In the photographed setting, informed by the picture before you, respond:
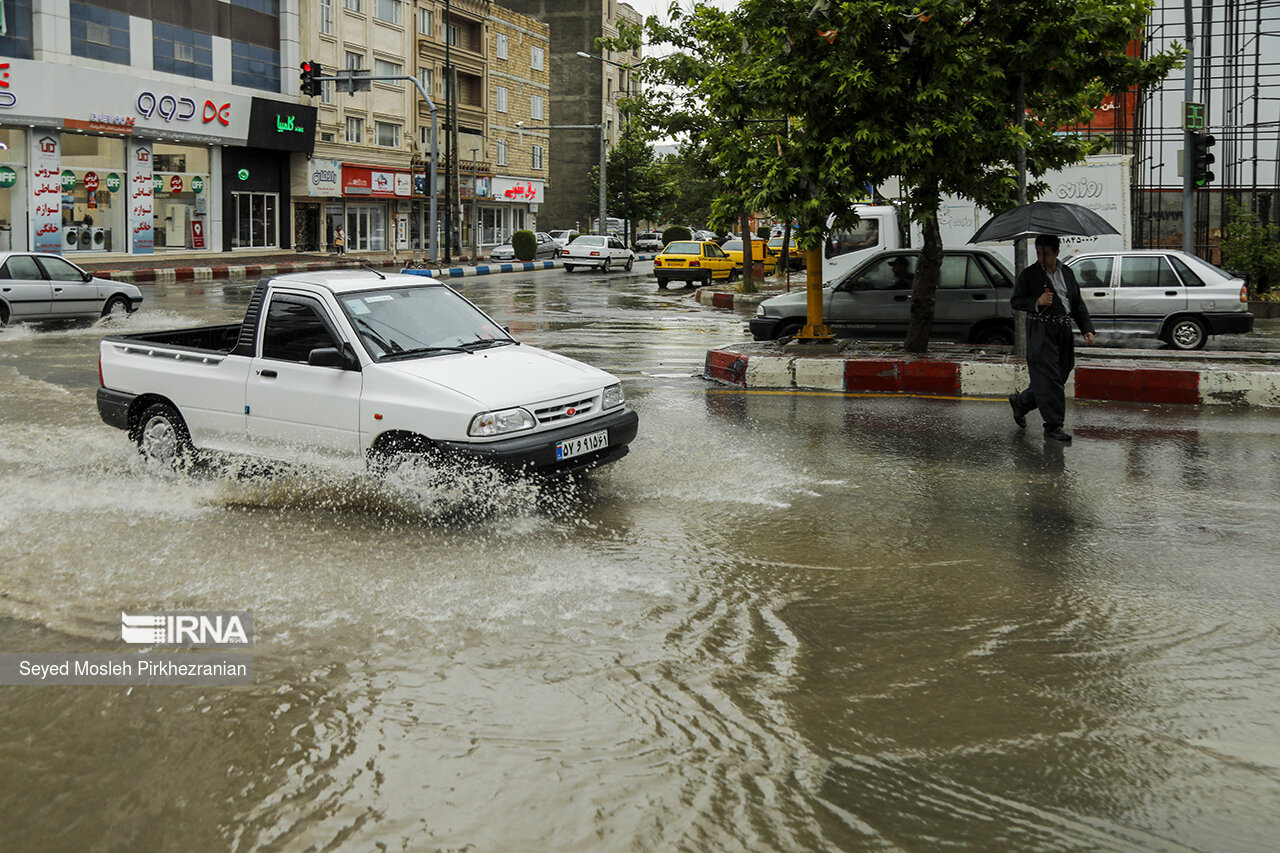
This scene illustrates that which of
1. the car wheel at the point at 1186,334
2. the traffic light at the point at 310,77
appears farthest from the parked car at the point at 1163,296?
the traffic light at the point at 310,77

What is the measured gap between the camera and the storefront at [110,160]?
35969 millimetres

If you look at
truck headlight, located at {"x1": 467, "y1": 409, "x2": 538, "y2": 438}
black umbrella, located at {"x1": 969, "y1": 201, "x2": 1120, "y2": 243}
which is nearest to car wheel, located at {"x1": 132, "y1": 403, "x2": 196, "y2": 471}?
truck headlight, located at {"x1": 467, "y1": 409, "x2": 538, "y2": 438}

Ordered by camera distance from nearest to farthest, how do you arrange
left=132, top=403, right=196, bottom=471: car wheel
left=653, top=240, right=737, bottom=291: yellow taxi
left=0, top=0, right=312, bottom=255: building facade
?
left=132, top=403, right=196, bottom=471: car wheel → left=0, top=0, right=312, bottom=255: building facade → left=653, top=240, right=737, bottom=291: yellow taxi

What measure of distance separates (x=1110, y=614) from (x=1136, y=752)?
57.8 inches

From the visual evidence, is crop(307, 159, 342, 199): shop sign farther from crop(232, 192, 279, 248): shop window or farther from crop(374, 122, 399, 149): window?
crop(374, 122, 399, 149): window

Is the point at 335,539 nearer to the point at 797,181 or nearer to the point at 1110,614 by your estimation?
the point at 1110,614

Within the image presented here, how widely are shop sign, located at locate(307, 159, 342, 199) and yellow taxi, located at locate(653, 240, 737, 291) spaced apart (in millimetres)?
19040

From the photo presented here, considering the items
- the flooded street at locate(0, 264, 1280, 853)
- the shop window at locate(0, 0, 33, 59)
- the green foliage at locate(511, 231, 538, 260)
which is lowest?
the flooded street at locate(0, 264, 1280, 853)

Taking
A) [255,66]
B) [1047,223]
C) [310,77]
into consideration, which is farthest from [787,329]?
[255,66]

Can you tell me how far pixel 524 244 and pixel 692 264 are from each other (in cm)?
1863

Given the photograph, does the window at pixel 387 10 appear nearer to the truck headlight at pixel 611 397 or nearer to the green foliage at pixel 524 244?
the green foliage at pixel 524 244

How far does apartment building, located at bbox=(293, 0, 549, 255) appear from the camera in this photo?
166ft

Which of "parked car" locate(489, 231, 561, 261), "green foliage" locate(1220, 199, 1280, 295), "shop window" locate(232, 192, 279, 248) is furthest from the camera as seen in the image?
"parked car" locate(489, 231, 561, 261)

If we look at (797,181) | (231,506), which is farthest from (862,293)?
(231,506)
